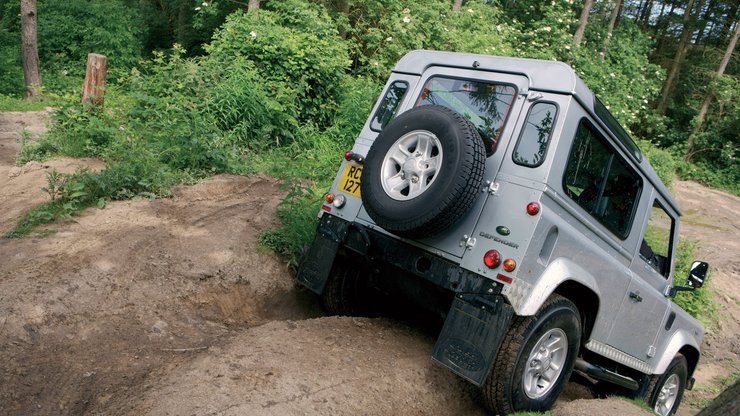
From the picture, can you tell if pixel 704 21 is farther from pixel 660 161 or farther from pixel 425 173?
pixel 425 173

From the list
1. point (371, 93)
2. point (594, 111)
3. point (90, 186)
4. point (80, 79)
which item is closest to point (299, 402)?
point (594, 111)

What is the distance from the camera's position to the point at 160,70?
8.41m

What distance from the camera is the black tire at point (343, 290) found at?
15.7 feet

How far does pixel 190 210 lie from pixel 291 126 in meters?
3.35

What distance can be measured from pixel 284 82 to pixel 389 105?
5.09m

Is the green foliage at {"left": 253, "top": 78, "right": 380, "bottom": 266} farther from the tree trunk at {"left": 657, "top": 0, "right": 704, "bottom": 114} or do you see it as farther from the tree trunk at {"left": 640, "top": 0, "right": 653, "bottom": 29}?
the tree trunk at {"left": 640, "top": 0, "right": 653, "bottom": 29}

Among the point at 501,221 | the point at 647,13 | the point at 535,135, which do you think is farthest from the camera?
the point at 647,13

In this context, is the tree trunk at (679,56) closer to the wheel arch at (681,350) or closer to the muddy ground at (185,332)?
the wheel arch at (681,350)

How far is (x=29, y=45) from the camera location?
13789mm

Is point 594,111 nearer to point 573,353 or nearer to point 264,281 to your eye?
point 573,353

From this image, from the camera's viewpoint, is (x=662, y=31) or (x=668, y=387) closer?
(x=668, y=387)

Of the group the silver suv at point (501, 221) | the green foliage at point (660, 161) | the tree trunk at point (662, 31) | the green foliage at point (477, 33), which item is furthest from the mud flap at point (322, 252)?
the tree trunk at point (662, 31)

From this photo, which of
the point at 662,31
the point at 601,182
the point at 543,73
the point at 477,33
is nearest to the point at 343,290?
the point at 601,182

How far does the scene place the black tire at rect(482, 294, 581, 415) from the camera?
3.62 meters
